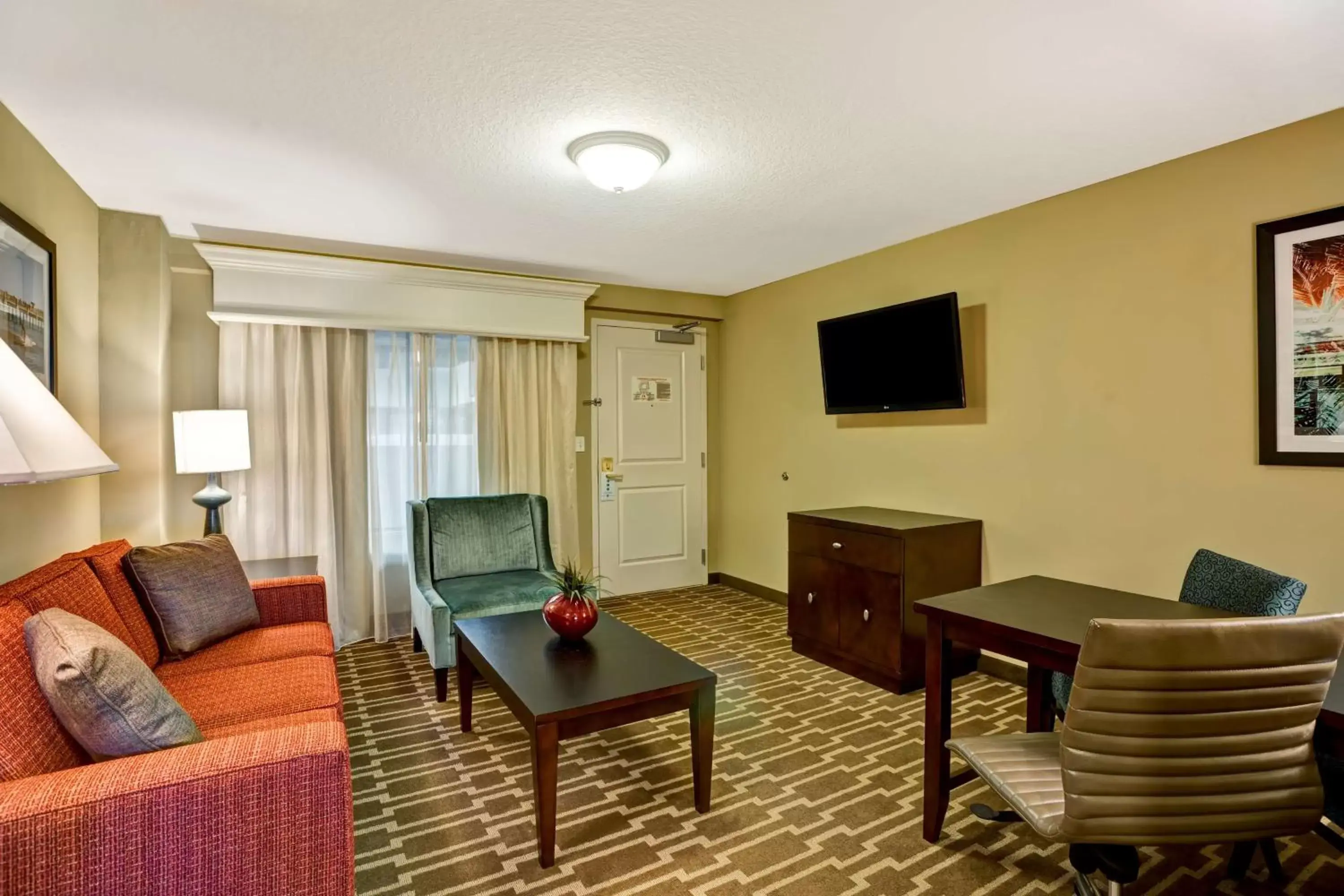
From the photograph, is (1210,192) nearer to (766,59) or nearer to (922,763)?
(766,59)

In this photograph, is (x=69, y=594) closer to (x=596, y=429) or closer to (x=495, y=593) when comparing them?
(x=495, y=593)

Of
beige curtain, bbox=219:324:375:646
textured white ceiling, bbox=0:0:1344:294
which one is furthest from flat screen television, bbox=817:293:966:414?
beige curtain, bbox=219:324:375:646

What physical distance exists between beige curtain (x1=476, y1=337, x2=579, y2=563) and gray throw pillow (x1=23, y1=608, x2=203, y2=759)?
3.06m

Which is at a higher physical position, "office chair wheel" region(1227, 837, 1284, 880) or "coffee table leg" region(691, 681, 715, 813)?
"coffee table leg" region(691, 681, 715, 813)

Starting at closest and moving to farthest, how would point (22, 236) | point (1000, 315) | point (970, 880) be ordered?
point (970, 880)
point (22, 236)
point (1000, 315)

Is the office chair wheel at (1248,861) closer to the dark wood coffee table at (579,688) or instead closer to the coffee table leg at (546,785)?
the dark wood coffee table at (579,688)

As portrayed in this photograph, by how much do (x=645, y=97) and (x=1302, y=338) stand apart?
97.9 inches

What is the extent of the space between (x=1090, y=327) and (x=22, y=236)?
167 inches

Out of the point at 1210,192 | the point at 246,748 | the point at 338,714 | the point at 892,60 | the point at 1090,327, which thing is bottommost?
the point at 338,714

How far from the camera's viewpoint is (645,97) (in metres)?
2.24

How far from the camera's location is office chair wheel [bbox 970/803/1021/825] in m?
2.17

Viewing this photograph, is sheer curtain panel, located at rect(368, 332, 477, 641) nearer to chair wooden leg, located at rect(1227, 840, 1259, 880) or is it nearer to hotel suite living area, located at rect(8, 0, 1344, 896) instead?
hotel suite living area, located at rect(8, 0, 1344, 896)

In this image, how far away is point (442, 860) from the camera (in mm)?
2043

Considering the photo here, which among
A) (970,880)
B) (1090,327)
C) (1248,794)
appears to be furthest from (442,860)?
(1090,327)
